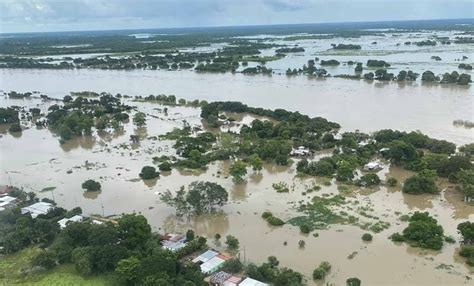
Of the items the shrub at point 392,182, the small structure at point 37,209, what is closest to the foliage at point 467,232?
the shrub at point 392,182

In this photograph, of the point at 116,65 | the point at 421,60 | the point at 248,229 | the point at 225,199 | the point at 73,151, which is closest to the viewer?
the point at 248,229

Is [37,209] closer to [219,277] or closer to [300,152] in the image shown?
[219,277]

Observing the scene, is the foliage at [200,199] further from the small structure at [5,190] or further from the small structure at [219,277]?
the small structure at [5,190]

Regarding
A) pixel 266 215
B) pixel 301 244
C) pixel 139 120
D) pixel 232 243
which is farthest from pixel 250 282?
pixel 139 120

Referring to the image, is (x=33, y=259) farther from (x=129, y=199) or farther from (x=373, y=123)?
(x=373, y=123)

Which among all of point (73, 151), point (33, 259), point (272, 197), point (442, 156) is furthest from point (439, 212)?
point (73, 151)

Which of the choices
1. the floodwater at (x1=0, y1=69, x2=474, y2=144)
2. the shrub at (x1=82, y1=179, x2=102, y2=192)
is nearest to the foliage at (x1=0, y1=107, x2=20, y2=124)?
the floodwater at (x1=0, y1=69, x2=474, y2=144)
